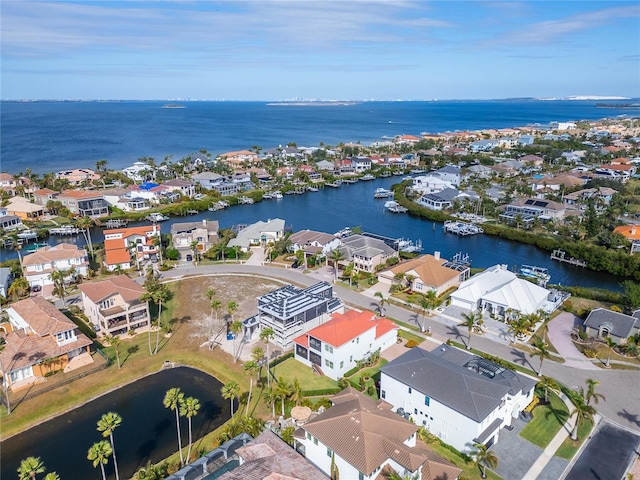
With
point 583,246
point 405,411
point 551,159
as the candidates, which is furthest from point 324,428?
point 551,159

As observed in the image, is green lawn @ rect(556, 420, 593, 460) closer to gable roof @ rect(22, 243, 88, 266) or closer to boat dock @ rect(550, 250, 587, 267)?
boat dock @ rect(550, 250, 587, 267)

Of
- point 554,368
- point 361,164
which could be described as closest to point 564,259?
point 554,368

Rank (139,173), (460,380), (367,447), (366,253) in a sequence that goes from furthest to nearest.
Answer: (139,173), (366,253), (460,380), (367,447)

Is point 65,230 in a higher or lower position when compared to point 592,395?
lower

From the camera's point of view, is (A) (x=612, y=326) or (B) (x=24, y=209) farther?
(B) (x=24, y=209)

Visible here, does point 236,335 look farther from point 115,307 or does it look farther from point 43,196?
point 43,196

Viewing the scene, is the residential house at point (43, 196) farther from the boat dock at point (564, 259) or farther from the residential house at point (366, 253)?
the boat dock at point (564, 259)

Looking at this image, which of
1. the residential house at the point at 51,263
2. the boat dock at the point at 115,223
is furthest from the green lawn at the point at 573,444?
the boat dock at the point at 115,223
